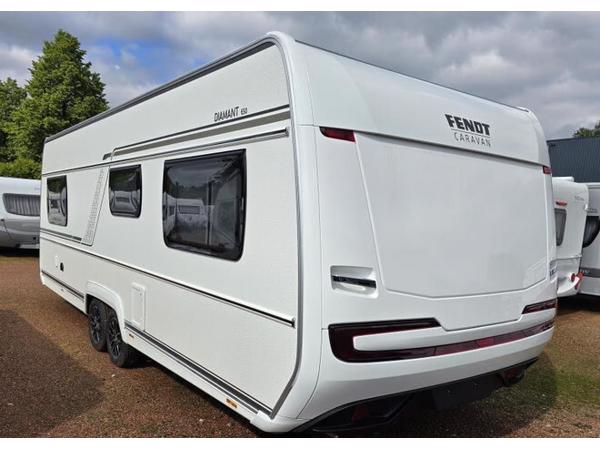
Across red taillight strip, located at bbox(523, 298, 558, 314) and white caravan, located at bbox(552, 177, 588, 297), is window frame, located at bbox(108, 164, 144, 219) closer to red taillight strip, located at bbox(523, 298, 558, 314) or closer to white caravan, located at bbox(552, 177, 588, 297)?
red taillight strip, located at bbox(523, 298, 558, 314)

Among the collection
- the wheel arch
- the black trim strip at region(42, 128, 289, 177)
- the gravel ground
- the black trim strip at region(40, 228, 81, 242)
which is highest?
the black trim strip at region(42, 128, 289, 177)

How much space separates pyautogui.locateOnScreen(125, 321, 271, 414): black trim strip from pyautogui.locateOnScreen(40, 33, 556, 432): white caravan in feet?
0.04

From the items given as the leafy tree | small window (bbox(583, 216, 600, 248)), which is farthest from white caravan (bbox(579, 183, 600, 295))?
the leafy tree

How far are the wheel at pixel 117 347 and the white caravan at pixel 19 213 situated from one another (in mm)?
10339

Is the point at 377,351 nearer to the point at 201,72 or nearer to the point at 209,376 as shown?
the point at 209,376

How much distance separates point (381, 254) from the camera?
271 centimetres

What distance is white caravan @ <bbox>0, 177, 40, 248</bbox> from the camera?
13656 millimetres

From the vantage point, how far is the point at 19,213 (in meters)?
13.9

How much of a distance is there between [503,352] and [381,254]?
3.92ft

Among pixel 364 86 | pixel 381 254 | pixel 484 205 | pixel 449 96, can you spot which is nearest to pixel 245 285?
pixel 381 254

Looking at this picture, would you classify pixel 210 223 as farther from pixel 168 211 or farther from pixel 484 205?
pixel 484 205

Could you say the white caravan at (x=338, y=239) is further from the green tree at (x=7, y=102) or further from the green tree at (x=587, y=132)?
the green tree at (x=587, y=132)

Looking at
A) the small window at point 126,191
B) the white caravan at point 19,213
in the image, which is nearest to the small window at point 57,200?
the small window at point 126,191

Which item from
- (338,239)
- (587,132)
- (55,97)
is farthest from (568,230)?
(587,132)
